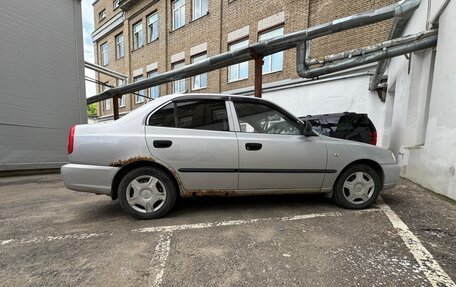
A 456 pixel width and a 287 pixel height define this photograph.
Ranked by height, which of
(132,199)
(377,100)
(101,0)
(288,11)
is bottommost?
(132,199)

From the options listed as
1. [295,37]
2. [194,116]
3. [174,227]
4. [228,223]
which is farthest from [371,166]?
[295,37]

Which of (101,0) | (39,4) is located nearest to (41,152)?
(39,4)

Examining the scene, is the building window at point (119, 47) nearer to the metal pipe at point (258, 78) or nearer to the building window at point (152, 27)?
the building window at point (152, 27)

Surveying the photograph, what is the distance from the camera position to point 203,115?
338cm

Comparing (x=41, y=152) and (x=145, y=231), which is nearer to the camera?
(x=145, y=231)

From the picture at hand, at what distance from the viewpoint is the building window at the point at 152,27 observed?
1703cm

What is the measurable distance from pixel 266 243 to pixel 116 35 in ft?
76.5

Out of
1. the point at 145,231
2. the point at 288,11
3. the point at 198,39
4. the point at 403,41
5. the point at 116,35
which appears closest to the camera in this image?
the point at 145,231

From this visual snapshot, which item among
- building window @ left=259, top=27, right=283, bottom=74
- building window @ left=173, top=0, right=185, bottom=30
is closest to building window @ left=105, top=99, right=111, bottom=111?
building window @ left=173, top=0, right=185, bottom=30

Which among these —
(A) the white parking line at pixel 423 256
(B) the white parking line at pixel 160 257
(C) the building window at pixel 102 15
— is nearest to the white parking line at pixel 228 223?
(B) the white parking line at pixel 160 257

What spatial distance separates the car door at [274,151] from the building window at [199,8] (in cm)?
1267

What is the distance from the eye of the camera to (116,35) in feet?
68.6

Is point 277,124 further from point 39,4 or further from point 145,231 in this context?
point 39,4

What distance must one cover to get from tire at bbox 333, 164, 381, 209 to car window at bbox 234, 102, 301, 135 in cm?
101
